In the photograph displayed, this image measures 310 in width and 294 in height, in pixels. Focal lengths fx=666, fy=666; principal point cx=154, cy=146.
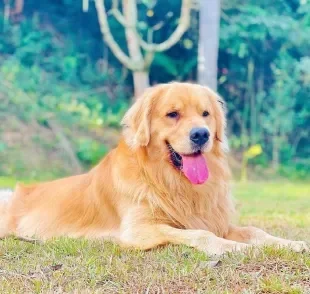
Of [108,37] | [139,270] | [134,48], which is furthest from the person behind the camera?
[134,48]

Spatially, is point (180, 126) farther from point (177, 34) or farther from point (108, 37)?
point (177, 34)

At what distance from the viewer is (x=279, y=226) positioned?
511 cm

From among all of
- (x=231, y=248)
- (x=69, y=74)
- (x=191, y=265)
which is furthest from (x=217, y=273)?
(x=69, y=74)

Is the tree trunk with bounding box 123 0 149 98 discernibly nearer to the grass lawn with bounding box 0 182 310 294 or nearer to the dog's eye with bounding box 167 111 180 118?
the dog's eye with bounding box 167 111 180 118

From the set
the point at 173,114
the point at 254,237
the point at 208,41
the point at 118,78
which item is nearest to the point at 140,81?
the point at 118,78

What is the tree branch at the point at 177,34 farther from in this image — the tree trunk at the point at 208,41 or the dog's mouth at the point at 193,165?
the dog's mouth at the point at 193,165

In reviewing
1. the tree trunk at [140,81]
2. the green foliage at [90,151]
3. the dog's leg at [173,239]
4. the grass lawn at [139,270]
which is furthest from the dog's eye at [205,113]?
the tree trunk at [140,81]

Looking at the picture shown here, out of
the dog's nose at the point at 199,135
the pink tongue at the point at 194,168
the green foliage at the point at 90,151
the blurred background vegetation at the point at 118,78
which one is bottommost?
the green foliage at the point at 90,151

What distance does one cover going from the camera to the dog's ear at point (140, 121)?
395 centimetres

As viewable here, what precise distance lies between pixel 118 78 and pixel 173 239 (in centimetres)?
767

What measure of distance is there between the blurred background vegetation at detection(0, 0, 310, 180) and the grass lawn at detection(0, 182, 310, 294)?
21.6ft

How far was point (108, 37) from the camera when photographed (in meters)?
10.8

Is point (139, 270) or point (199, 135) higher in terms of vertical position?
point (199, 135)

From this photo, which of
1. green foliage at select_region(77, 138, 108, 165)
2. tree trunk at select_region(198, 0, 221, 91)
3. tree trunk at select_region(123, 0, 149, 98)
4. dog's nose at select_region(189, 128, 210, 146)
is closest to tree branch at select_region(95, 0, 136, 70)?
tree trunk at select_region(123, 0, 149, 98)
